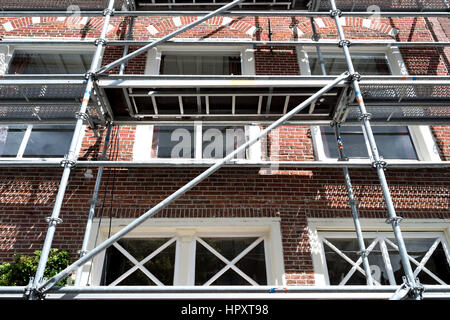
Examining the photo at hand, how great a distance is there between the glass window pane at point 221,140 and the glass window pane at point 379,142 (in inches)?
61.6

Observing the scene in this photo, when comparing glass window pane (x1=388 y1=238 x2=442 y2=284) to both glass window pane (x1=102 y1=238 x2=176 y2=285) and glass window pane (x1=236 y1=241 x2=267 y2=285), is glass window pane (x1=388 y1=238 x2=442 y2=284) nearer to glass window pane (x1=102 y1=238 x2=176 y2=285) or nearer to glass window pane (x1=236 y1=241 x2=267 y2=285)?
glass window pane (x1=236 y1=241 x2=267 y2=285)

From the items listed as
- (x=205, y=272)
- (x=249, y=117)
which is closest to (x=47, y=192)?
(x=205, y=272)

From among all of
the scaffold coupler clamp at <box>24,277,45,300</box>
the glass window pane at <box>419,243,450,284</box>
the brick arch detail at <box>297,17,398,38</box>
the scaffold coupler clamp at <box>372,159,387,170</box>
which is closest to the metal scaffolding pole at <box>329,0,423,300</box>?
the scaffold coupler clamp at <box>372,159,387,170</box>

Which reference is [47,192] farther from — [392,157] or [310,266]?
[392,157]

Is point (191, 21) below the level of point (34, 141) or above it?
above

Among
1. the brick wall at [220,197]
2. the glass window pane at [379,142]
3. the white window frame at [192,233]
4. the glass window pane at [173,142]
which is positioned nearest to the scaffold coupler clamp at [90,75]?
the brick wall at [220,197]

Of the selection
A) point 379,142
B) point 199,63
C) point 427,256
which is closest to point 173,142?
point 199,63

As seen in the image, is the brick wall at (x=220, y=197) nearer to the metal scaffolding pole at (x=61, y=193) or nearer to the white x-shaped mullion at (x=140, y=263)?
the white x-shaped mullion at (x=140, y=263)

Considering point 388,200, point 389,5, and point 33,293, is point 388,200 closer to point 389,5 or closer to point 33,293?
point 33,293

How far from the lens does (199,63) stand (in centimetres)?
754

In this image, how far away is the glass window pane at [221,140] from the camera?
6.29m

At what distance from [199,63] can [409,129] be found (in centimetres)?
445

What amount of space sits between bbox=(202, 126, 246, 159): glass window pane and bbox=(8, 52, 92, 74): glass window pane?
10.4 feet
